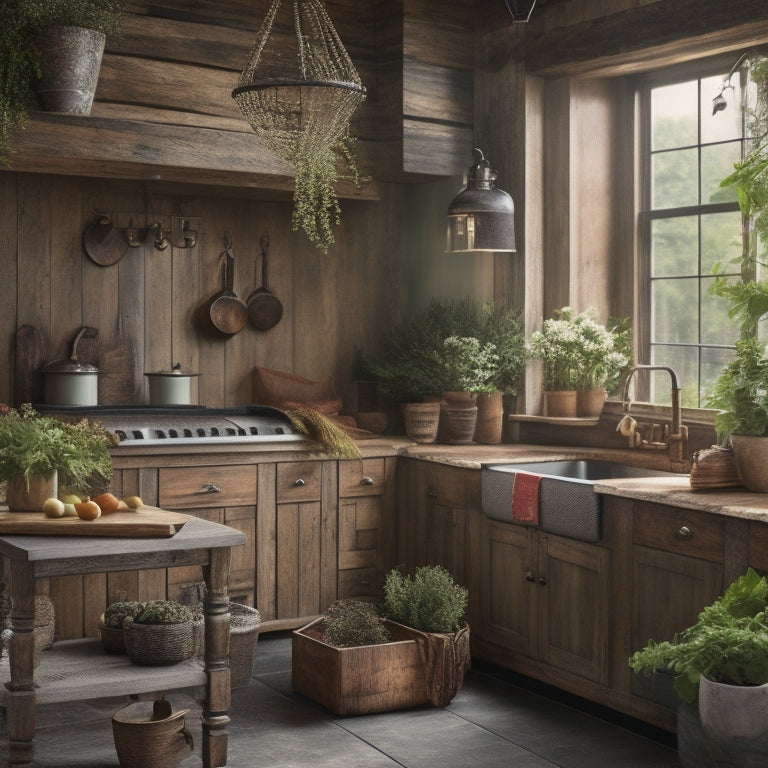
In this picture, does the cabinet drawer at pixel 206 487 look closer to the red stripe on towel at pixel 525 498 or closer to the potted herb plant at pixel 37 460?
the potted herb plant at pixel 37 460

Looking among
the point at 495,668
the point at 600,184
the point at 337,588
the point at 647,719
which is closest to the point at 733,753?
the point at 647,719

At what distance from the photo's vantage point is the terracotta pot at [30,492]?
392cm

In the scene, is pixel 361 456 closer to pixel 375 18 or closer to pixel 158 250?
pixel 158 250

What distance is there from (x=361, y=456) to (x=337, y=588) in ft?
2.12

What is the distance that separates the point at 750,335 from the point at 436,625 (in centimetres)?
167

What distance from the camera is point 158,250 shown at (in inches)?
235

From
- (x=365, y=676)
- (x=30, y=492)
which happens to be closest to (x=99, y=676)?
(x=30, y=492)

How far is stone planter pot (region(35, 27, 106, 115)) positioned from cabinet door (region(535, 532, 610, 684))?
2681 mm

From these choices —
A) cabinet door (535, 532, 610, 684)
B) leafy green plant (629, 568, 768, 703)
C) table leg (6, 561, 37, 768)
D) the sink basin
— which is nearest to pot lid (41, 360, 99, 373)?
the sink basin

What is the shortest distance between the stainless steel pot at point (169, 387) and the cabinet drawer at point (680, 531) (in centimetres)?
247

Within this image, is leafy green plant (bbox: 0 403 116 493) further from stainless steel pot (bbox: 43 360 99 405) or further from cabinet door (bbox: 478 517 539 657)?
cabinet door (bbox: 478 517 539 657)

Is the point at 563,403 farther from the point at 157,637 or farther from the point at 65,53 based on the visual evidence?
the point at 65,53

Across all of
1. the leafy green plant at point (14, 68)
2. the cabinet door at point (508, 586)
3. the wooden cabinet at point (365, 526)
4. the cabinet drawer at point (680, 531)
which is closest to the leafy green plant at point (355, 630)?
the cabinet door at point (508, 586)

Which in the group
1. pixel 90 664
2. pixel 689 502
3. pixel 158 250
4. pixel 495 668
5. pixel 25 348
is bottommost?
pixel 495 668
